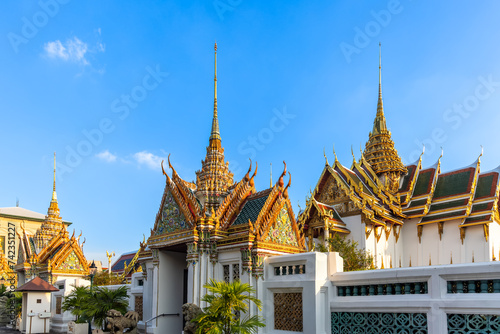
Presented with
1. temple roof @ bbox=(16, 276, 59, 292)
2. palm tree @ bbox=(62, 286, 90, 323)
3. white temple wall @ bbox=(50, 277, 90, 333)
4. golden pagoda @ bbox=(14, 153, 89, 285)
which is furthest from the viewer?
golden pagoda @ bbox=(14, 153, 89, 285)

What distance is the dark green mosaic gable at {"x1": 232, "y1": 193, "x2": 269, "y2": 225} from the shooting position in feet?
44.2

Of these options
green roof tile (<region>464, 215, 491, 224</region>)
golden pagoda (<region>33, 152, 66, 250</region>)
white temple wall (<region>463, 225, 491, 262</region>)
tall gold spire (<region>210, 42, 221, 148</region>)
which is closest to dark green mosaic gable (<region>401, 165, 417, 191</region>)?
green roof tile (<region>464, 215, 491, 224</region>)

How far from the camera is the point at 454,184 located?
3222 centimetres

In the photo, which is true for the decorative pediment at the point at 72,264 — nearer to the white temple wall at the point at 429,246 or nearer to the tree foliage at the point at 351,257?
the tree foliage at the point at 351,257

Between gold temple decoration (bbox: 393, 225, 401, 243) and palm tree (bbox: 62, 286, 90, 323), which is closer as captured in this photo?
palm tree (bbox: 62, 286, 90, 323)

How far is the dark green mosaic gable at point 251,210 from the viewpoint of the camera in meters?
13.5

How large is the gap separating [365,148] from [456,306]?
30.1 metres

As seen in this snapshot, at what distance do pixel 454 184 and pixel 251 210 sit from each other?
2330 centimetres

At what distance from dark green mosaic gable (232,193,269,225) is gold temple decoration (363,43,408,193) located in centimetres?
2127

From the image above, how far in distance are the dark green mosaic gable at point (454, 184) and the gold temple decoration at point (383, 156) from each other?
2735 millimetres

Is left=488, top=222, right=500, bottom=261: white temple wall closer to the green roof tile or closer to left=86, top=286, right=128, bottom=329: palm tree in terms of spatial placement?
the green roof tile

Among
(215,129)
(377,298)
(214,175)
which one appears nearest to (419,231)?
(215,129)

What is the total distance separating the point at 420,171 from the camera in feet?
115

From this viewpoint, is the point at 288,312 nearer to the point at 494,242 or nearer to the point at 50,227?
the point at 50,227
